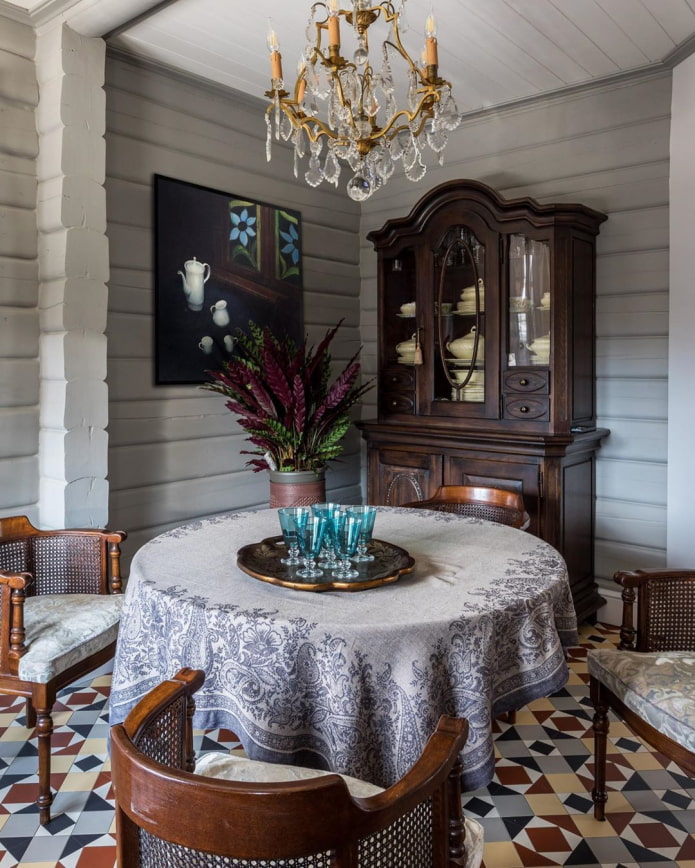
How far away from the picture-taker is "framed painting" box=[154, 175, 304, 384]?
3262mm

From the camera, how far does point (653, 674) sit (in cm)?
173

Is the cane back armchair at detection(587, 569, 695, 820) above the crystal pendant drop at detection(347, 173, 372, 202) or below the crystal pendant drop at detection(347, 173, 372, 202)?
below

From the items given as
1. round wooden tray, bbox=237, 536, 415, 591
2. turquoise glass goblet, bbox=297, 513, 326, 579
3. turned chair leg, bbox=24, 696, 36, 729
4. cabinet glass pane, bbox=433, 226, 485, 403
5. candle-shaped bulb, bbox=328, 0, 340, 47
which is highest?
candle-shaped bulb, bbox=328, 0, 340, 47

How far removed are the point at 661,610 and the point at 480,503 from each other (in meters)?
0.88

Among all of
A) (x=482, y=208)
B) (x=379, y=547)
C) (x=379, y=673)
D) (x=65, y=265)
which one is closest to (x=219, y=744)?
(x=379, y=547)

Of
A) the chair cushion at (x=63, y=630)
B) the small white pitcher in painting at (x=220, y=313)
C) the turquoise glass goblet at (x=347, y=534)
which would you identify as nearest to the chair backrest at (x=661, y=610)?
the turquoise glass goblet at (x=347, y=534)

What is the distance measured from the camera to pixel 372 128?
2049 millimetres

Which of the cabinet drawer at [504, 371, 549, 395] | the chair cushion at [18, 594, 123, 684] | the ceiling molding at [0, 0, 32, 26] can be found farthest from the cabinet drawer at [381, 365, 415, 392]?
the ceiling molding at [0, 0, 32, 26]

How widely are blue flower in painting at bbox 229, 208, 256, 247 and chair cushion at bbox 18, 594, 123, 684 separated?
1988 mm

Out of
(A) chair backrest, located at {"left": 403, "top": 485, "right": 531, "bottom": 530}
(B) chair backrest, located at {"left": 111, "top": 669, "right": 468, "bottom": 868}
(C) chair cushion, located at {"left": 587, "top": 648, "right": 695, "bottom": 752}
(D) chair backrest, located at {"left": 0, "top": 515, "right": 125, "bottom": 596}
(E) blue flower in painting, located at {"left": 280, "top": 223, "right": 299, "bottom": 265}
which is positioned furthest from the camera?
(E) blue flower in painting, located at {"left": 280, "top": 223, "right": 299, "bottom": 265}

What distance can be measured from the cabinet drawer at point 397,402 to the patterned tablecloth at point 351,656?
6.52ft

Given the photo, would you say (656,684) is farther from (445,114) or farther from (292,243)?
(292,243)

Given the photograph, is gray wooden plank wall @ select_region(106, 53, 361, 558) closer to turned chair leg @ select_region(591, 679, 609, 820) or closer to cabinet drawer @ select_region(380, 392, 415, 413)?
cabinet drawer @ select_region(380, 392, 415, 413)

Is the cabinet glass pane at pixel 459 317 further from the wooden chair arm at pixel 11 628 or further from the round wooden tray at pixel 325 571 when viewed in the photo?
the wooden chair arm at pixel 11 628
